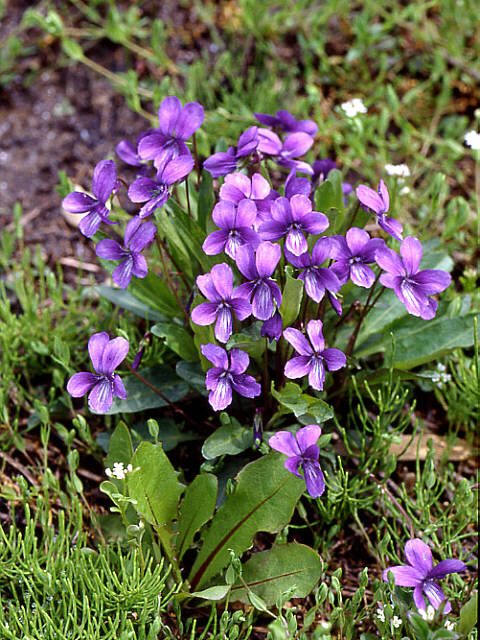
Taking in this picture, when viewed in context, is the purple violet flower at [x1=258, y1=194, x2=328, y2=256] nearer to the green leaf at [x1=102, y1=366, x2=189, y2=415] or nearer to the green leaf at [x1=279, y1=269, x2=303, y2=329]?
the green leaf at [x1=279, y1=269, x2=303, y2=329]

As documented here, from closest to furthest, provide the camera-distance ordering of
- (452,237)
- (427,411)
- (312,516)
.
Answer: (312,516) < (427,411) < (452,237)

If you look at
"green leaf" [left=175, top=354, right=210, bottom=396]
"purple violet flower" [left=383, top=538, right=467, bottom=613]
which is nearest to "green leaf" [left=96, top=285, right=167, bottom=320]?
"green leaf" [left=175, top=354, right=210, bottom=396]

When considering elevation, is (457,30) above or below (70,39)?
below

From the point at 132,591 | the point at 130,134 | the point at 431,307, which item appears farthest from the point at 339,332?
the point at 130,134

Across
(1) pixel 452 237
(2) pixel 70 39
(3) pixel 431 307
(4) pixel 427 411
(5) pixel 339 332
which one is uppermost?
(2) pixel 70 39

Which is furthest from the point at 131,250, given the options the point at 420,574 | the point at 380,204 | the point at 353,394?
the point at 420,574

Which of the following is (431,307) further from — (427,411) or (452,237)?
(452,237)
